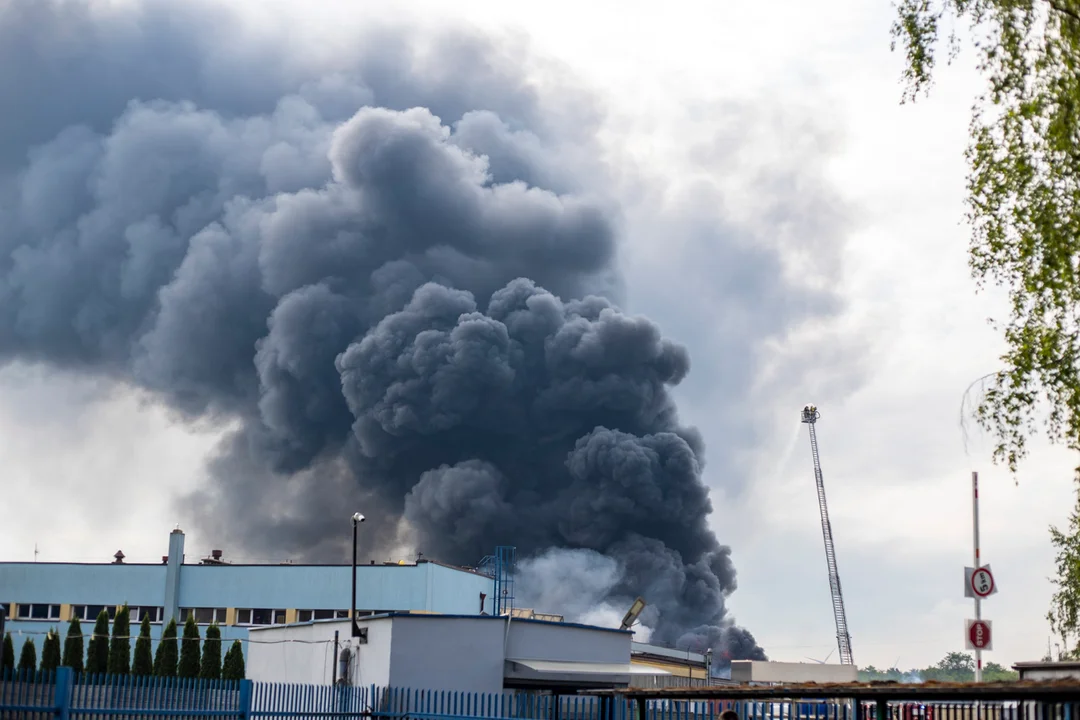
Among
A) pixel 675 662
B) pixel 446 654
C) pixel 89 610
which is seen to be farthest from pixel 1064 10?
pixel 89 610

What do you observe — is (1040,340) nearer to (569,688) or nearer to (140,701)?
(140,701)

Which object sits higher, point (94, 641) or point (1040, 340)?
point (1040, 340)

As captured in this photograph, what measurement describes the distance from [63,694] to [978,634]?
15671 mm

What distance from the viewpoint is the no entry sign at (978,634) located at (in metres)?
21.8

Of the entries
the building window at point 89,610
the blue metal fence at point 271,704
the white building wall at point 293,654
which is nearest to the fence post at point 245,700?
the blue metal fence at point 271,704

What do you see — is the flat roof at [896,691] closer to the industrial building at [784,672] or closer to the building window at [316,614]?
the industrial building at [784,672]

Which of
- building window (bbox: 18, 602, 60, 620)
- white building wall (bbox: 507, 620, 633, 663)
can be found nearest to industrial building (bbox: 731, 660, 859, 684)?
white building wall (bbox: 507, 620, 633, 663)

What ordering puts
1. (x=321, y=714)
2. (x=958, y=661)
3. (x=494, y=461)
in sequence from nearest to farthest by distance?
1. (x=321, y=714)
2. (x=494, y=461)
3. (x=958, y=661)

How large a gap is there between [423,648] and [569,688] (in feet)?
12.9

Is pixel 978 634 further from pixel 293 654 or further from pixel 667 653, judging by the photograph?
pixel 667 653

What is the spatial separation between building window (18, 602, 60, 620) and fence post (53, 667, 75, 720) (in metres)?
56.8

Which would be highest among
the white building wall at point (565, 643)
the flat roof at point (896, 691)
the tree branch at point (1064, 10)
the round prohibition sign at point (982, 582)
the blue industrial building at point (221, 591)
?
the tree branch at point (1064, 10)

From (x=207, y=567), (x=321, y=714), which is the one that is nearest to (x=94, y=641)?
(x=207, y=567)

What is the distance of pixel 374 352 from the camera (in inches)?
3927
